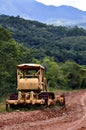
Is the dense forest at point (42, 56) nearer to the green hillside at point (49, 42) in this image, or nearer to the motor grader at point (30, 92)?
the green hillside at point (49, 42)

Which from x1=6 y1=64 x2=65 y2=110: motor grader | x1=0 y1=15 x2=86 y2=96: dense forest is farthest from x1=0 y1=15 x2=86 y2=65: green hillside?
x1=6 y1=64 x2=65 y2=110: motor grader

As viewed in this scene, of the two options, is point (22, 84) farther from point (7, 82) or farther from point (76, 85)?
point (76, 85)

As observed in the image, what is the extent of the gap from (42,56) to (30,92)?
55113 millimetres

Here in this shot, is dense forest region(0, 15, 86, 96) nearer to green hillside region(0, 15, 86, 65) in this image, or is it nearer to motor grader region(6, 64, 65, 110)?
green hillside region(0, 15, 86, 65)

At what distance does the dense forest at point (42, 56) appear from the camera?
110 ft

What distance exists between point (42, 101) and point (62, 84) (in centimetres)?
3649

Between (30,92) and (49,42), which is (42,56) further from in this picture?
(30,92)

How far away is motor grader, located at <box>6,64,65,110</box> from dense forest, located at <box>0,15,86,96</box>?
288 inches

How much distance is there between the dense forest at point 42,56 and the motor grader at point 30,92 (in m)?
7.32

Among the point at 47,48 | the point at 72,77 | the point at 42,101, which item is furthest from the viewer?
the point at 47,48

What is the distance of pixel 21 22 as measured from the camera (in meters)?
118

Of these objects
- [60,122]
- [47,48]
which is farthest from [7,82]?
[47,48]

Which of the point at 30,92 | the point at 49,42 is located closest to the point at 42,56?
the point at 49,42

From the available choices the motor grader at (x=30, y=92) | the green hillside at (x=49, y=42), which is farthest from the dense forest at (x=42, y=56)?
the motor grader at (x=30, y=92)
